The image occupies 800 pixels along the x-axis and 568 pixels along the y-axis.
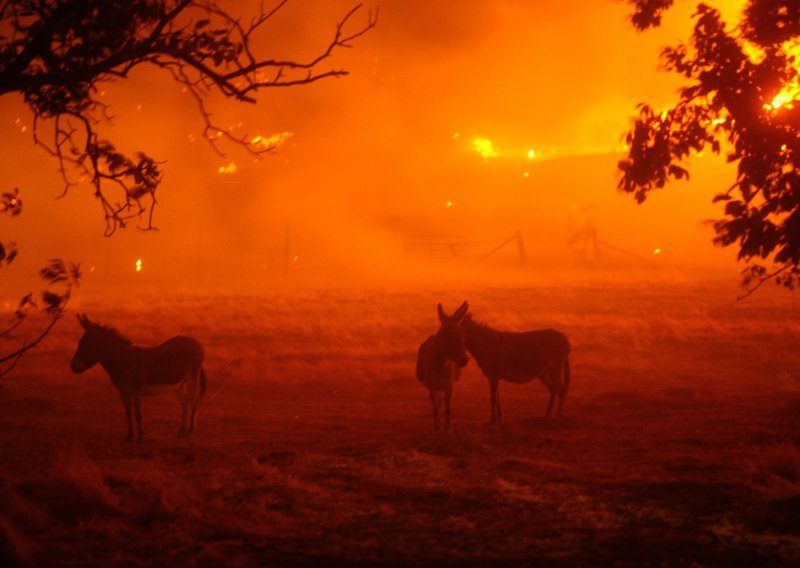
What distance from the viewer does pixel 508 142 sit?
3974 inches

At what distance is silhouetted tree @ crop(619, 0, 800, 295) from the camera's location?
963 centimetres

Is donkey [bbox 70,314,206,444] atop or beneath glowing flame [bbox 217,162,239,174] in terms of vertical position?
beneath

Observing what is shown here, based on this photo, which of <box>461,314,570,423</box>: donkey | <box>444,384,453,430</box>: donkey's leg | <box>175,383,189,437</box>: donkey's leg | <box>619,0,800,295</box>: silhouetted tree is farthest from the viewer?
<box>461,314,570,423</box>: donkey

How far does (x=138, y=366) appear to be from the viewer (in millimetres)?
11930

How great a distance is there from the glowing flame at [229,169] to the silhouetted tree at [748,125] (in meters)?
54.4

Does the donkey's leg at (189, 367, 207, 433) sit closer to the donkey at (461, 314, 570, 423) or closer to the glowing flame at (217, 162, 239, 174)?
the donkey at (461, 314, 570, 423)

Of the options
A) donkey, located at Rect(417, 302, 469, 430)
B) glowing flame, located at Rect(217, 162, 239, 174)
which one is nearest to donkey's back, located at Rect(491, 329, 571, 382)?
donkey, located at Rect(417, 302, 469, 430)

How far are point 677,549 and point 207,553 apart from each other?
12.5 feet

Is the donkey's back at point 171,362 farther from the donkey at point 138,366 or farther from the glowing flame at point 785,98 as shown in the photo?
the glowing flame at point 785,98

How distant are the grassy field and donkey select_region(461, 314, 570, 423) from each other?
2.09 feet

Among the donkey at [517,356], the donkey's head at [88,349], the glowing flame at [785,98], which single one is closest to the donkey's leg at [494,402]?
the donkey at [517,356]

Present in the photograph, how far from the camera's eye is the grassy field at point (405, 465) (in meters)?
6.81

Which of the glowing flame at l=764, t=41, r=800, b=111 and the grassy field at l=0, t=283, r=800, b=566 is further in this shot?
the glowing flame at l=764, t=41, r=800, b=111

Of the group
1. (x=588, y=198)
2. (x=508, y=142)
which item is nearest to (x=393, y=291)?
(x=588, y=198)
